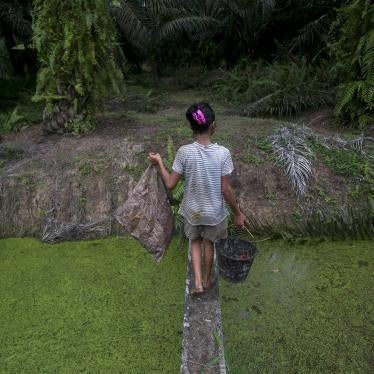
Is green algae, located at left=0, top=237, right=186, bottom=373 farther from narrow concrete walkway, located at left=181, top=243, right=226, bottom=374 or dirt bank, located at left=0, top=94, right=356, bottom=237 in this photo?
dirt bank, located at left=0, top=94, right=356, bottom=237

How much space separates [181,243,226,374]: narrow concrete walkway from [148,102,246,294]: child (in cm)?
10

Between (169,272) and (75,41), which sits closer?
(169,272)

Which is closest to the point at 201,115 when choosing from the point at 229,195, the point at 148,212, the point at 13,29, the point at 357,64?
the point at 229,195

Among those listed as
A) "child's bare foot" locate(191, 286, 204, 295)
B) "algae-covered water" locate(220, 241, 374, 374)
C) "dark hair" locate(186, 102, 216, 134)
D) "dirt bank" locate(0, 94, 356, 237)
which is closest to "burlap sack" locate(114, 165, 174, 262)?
"child's bare foot" locate(191, 286, 204, 295)

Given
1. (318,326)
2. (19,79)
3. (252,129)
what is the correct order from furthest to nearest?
1. (19,79)
2. (252,129)
3. (318,326)

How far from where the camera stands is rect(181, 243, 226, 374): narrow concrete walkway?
2.14 metres

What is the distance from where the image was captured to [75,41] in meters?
4.43

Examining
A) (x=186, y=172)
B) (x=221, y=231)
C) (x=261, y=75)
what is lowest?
(x=261, y=75)

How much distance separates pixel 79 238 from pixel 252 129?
7.94ft

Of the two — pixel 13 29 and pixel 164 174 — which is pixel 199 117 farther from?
pixel 13 29

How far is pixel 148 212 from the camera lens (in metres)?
2.71

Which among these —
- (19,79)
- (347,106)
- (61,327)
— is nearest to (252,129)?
(347,106)

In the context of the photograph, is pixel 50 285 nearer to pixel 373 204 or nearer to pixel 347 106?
pixel 373 204

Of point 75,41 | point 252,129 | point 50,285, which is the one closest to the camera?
point 50,285
